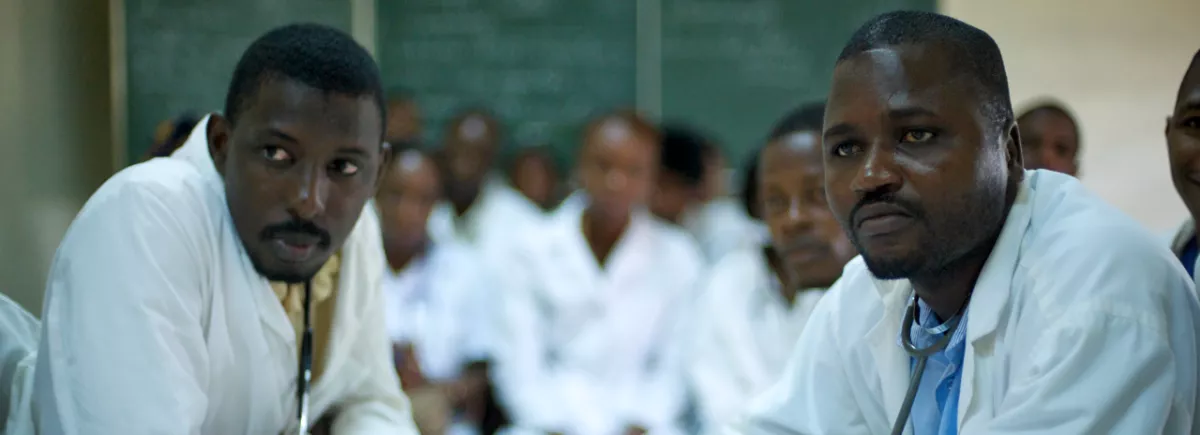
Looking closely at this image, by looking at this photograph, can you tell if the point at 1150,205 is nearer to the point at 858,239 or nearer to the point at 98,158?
the point at 858,239

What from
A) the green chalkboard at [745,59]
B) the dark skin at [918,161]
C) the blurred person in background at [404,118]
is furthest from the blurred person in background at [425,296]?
the dark skin at [918,161]

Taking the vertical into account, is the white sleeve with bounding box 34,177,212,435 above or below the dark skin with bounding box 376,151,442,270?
above

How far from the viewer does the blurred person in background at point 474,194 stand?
12.4 feet

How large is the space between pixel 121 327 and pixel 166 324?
0.22ft

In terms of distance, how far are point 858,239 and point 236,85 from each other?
1039mm

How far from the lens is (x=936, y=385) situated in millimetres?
1442

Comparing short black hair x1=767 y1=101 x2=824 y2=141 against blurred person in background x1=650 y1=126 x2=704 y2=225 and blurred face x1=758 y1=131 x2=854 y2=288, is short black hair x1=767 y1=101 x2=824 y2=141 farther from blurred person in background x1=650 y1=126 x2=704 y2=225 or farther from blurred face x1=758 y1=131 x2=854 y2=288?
blurred person in background x1=650 y1=126 x2=704 y2=225

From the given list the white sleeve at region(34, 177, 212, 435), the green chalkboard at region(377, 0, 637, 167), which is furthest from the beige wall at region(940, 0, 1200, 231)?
the white sleeve at region(34, 177, 212, 435)

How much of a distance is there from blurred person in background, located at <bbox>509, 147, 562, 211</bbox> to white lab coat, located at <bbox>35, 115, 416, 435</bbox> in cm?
218

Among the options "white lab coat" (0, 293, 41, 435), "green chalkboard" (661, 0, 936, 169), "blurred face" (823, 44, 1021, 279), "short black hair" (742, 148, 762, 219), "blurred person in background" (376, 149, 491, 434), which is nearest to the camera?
"blurred face" (823, 44, 1021, 279)

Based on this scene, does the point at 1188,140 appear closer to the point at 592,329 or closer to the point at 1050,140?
the point at 1050,140

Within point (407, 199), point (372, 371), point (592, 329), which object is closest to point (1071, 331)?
point (372, 371)

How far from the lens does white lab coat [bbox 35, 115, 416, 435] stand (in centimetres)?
146

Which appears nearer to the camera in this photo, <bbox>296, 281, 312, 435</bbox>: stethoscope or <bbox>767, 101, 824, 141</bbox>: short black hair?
<bbox>296, 281, 312, 435</bbox>: stethoscope
